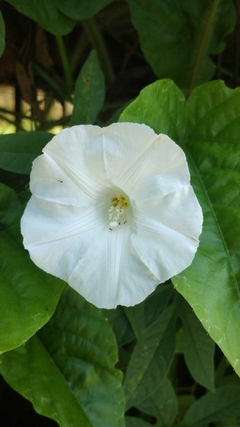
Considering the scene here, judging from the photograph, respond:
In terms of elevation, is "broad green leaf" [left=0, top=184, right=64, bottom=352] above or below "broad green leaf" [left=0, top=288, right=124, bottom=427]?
above

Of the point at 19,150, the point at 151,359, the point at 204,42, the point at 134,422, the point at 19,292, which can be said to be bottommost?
the point at 134,422

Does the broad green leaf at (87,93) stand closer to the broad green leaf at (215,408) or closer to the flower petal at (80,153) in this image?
the flower petal at (80,153)

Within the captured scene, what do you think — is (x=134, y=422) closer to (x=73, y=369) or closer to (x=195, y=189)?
(x=73, y=369)

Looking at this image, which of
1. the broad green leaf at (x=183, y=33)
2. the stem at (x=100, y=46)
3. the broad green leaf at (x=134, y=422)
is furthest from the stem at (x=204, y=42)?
the broad green leaf at (x=134, y=422)

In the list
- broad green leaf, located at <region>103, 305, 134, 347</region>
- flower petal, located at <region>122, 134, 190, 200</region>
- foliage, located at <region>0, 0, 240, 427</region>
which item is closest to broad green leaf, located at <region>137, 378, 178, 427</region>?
foliage, located at <region>0, 0, 240, 427</region>

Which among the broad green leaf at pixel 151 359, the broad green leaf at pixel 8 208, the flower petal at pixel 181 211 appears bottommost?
the broad green leaf at pixel 151 359

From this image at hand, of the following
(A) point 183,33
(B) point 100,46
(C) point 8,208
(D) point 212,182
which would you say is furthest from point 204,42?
(C) point 8,208

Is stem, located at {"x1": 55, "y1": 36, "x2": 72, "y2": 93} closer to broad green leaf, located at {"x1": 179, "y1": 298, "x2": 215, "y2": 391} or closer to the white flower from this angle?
the white flower
